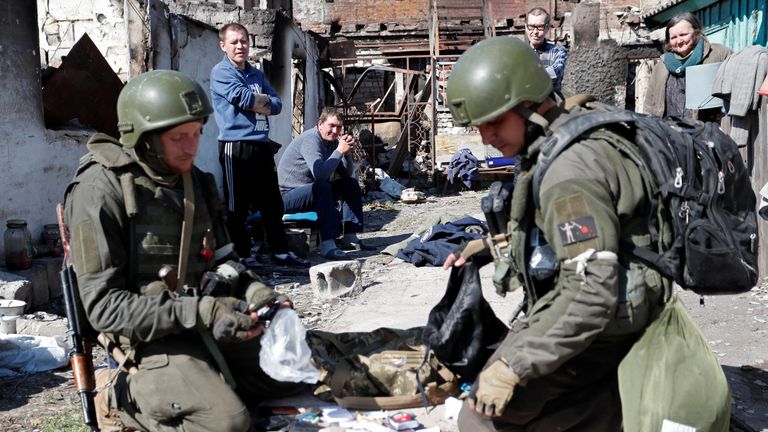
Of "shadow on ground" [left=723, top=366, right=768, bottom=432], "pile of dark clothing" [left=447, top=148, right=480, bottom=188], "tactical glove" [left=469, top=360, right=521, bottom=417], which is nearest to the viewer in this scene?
"tactical glove" [left=469, top=360, right=521, bottom=417]

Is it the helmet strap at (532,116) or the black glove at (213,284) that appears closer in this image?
the helmet strap at (532,116)

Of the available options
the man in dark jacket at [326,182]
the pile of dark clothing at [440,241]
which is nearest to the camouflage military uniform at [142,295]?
the pile of dark clothing at [440,241]

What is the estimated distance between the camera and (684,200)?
8.97 ft

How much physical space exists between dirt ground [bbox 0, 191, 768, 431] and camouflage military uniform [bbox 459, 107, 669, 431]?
27.6 inches

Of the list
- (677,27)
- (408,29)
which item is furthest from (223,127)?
(408,29)

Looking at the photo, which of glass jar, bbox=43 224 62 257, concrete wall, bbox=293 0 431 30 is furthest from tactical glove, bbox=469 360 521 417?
concrete wall, bbox=293 0 431 30

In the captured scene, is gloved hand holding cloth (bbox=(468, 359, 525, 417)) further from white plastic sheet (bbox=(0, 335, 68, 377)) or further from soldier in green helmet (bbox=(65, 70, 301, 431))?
white plastic sheet (bbox=(0, 335, 68, 377))

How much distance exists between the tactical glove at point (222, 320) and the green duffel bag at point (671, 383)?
1.39m

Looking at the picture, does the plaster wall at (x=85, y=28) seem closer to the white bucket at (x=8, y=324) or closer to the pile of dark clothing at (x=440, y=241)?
the pile of dark clothing at (x=440, y=241)

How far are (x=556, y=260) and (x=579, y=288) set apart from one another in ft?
0.74

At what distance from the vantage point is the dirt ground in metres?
4.21

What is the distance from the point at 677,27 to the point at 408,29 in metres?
18.3

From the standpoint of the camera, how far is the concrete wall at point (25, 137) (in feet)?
21.4

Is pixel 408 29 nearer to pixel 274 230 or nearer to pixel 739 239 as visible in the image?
pixel 274 230
